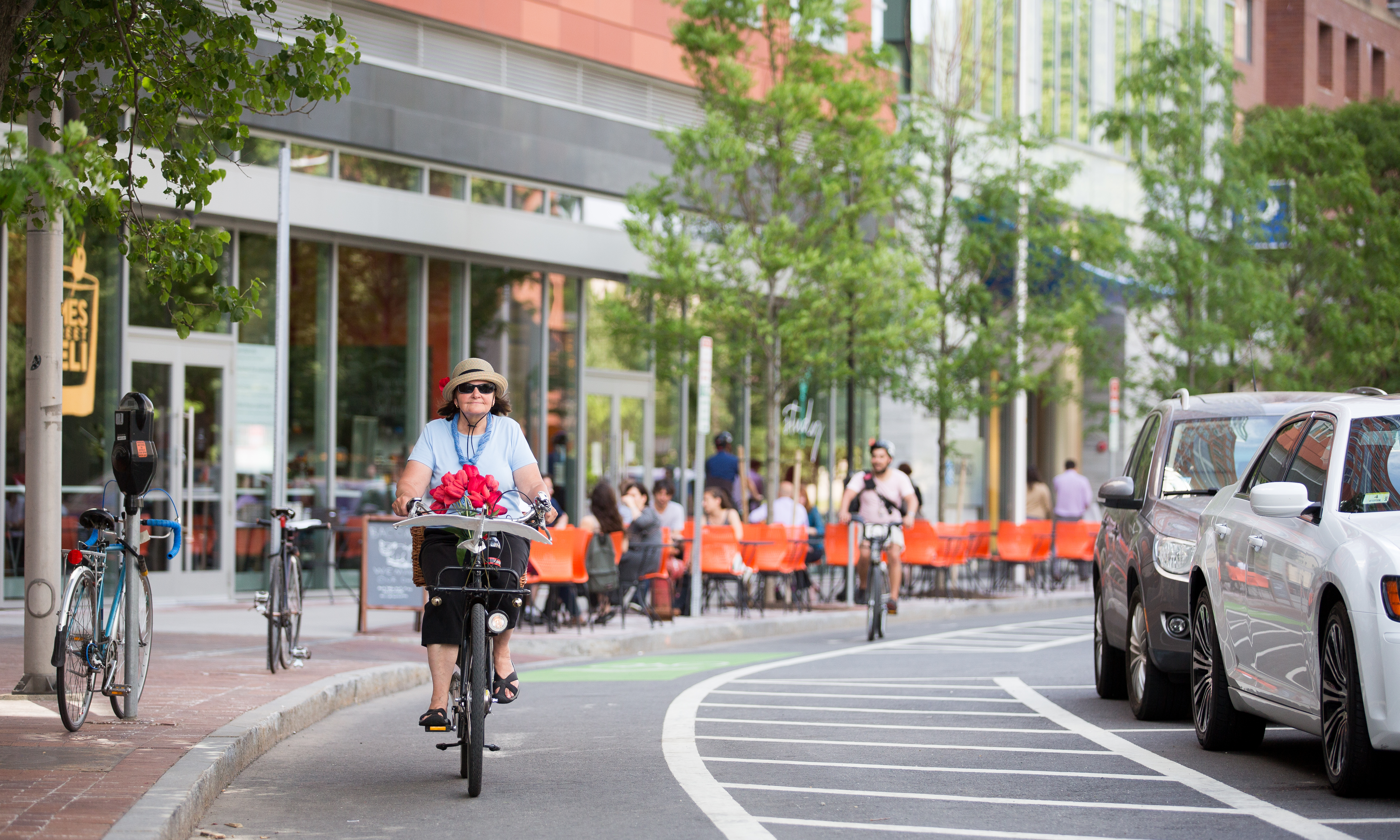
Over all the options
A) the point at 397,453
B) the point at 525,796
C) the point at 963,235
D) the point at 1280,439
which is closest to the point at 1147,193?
the point at 963,235

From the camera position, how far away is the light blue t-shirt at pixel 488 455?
318 inches

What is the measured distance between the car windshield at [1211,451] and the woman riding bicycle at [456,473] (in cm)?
425

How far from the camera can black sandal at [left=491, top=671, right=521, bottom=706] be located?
780cm

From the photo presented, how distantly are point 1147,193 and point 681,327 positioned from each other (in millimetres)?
10105

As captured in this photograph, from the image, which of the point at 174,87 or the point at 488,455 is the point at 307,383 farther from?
the point at 488,455

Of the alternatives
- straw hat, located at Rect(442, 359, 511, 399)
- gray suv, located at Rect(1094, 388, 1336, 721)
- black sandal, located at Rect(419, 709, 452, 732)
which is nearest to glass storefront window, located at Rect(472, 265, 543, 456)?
gray suv, located at Rect(1094, 388, 1336, 721)

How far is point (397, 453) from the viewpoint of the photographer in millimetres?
21453

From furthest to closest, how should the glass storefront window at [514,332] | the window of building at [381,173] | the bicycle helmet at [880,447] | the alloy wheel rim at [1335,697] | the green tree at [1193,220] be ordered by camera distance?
the green tree at [1193,220], the glass storefront window at [514,332], the window of building at [381,173], the bicycle helmet at [880,447], the alloy wheel rim at [1335,697]

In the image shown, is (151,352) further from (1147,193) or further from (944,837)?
(1147,193)

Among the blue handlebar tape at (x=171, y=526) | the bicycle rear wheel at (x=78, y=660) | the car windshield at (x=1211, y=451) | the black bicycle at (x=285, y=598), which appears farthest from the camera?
the black bicycle at (x=285, y=598)

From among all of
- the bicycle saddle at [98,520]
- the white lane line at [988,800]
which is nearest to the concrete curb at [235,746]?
the bicycle saddle at [98,520]

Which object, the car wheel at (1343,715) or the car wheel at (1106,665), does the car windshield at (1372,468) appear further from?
the car wheel at (1106,665)

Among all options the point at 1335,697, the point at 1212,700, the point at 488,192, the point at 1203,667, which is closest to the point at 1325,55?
the point at 488,192

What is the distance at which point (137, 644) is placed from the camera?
898 cm
